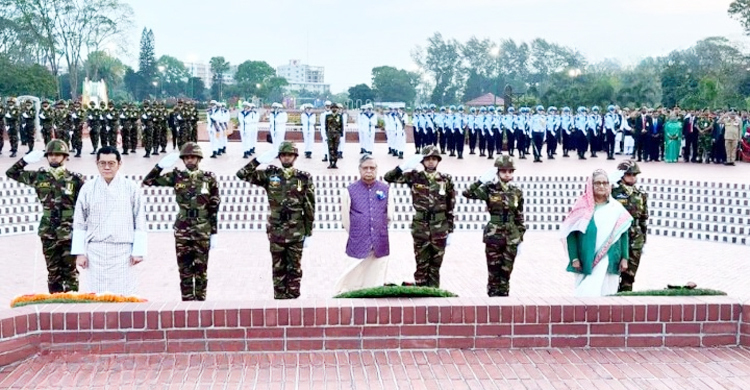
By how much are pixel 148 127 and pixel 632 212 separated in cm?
1590

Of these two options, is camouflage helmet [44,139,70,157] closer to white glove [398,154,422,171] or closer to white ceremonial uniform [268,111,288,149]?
white glove [398,154,422,171]

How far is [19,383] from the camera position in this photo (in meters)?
3.98

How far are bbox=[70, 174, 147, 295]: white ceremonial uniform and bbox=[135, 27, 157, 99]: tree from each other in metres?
67.2

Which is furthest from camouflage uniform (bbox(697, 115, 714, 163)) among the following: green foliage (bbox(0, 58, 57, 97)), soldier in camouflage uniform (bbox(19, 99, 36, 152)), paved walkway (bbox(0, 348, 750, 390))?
green foliage (bbox(0, 58, 57, 97))

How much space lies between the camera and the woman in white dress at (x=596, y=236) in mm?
6105

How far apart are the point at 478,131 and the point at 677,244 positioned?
464 inches

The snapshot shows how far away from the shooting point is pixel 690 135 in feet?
67.3

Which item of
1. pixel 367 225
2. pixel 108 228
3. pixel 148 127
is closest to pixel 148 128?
pixel 148 127

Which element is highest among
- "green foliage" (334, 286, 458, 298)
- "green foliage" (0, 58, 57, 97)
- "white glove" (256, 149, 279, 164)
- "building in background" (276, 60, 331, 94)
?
"building in background" (276, 60, 331, 94)

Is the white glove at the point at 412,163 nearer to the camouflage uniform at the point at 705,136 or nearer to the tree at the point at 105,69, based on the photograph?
the camouflage uniform at the point at 705,136

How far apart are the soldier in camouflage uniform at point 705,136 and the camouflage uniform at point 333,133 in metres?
9.56

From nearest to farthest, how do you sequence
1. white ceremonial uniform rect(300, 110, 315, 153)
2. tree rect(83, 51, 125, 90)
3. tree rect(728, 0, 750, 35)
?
white ceremonial uniform rect(300, 110, 315, 153) → tree rect(728, 0, 750, 35) → tree rect(83, 51, 125, 90)

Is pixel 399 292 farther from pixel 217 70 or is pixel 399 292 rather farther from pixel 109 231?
pixel 217 70

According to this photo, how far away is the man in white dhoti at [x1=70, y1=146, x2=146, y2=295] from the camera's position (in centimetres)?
631
